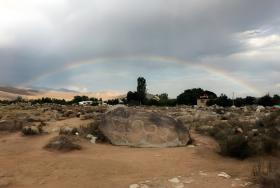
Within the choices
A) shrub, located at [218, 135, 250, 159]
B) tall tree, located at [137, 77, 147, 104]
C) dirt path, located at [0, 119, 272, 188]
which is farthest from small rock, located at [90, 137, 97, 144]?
tall tree, located at [137, 77, 147, 104]

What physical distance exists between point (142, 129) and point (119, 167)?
569 centimetres

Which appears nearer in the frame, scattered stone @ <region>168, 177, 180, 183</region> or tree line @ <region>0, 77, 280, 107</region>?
scattered stone @ <region>168, 177, 180, 183</region>

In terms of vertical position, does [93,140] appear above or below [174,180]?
above

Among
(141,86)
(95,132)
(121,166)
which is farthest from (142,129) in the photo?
(141,86)

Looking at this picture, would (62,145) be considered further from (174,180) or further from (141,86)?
(141,86)

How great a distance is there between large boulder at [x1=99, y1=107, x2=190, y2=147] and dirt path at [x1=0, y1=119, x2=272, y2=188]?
0.99m

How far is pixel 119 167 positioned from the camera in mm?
12734

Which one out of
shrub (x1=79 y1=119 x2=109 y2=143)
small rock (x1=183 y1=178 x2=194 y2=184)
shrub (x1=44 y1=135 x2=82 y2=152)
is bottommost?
small rock (x1=183 y1=178 x2=194 y2=184)

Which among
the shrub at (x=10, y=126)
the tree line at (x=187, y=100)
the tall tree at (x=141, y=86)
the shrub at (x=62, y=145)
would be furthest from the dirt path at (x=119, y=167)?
the tall tree at (x=141, y=86)

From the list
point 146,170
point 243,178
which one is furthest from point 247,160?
point 146,170

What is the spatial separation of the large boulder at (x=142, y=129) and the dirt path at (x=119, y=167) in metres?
0.99

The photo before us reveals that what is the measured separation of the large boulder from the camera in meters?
17.7

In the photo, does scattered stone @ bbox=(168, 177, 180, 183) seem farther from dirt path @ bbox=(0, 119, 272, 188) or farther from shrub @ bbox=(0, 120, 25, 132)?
shrub @ bbox=(0, 120, 25, 132)

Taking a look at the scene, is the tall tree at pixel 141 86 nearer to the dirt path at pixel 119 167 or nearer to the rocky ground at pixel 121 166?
the rocky ground at pixel 121 166
